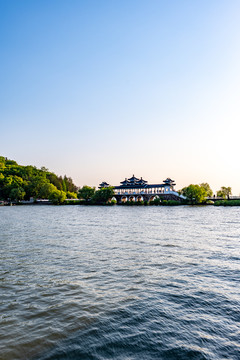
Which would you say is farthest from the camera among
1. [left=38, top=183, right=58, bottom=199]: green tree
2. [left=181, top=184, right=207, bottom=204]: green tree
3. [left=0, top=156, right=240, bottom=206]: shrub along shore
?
[left=38, top=183, right=58, bottom=199]: green tree

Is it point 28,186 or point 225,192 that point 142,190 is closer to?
point 225,192

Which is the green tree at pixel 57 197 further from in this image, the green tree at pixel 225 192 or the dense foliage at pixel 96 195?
the green tree at pixel 225 192

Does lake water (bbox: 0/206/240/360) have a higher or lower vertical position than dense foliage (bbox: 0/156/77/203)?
lower

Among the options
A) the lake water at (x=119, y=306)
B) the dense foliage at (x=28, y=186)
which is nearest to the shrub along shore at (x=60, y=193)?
the dense foliage at (x=28, y=186)

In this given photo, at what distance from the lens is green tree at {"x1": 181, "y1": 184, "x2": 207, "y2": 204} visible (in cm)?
8444

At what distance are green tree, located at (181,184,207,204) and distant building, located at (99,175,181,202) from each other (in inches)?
260

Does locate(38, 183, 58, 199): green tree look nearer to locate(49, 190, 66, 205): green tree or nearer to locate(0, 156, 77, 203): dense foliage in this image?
locate(0, 156, 77, 203): dense foliage

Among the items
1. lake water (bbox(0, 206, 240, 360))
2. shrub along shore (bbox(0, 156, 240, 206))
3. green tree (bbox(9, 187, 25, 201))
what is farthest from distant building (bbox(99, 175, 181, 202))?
lake water (bbox(0, 206, 240, 360))

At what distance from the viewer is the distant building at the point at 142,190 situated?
9798 centimetres

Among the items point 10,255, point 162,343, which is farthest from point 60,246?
point 162,343

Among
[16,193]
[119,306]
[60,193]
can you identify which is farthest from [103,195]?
[119,306]

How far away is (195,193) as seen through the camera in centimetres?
8450

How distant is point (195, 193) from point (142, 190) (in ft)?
85.7

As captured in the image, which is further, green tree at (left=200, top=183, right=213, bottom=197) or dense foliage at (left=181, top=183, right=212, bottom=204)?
green tree at (left=200, top=183, right=213, bottom=197)
